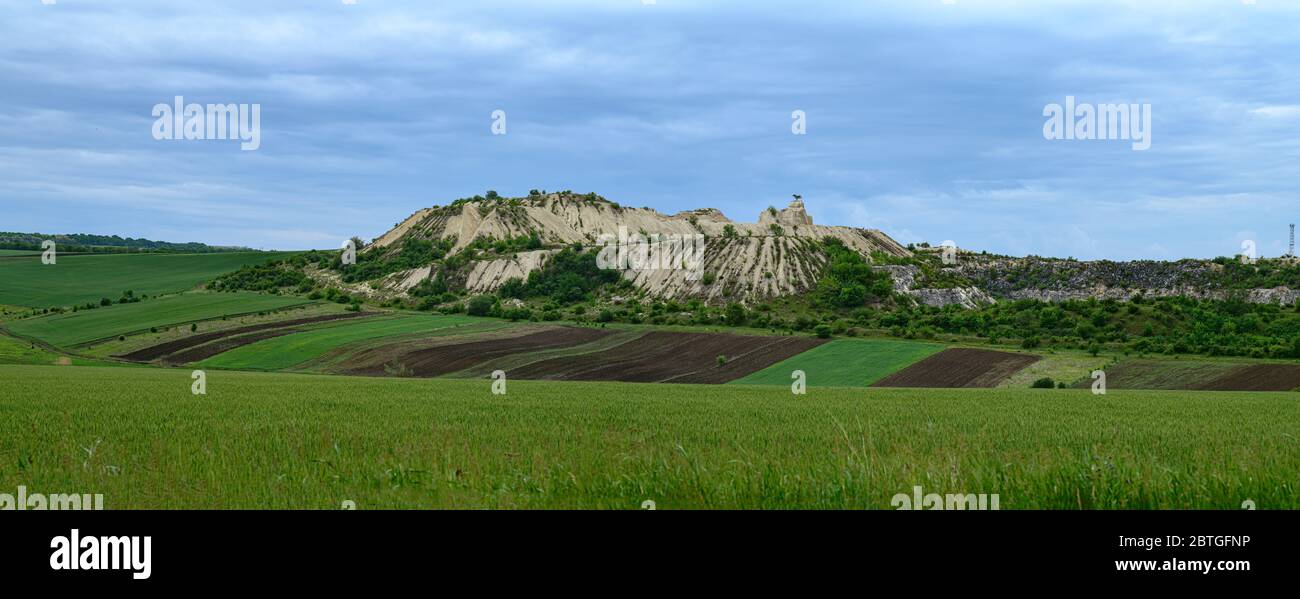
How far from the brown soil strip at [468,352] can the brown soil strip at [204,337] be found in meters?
22.4

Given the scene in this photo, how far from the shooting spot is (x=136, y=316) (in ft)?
387

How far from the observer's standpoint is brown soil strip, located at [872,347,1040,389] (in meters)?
69.1

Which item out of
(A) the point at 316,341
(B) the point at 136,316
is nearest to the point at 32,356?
(A) the point at 316,341

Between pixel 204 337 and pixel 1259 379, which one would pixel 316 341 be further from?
pixel 1259 379

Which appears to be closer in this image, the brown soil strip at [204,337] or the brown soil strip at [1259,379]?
the brown soil strip at [1259,379]

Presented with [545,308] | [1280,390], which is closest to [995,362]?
[1280,390]

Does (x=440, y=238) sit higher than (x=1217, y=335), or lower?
higher

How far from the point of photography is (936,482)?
36.3ft

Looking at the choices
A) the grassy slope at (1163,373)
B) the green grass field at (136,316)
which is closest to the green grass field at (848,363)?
the grassy slope at (1163,373)

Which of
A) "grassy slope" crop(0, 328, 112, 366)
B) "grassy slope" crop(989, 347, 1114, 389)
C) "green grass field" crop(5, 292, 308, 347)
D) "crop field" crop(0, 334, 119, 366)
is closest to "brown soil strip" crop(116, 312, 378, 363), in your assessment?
"crop field" crop(0, 334, 119, 366)

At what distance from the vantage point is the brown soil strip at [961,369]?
69.1 metres

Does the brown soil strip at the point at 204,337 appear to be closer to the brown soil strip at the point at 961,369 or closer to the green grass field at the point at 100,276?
the green grass field at the point at 100,276

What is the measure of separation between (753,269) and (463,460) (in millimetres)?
128815
